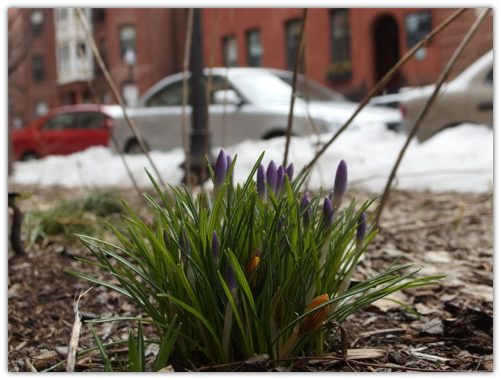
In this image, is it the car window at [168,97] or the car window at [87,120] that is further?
the car window at [87,120]

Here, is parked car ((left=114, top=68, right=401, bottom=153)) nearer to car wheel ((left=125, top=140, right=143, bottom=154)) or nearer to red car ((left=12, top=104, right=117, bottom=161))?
car wheel ((left=125, top=140, right=143, bottom=154))

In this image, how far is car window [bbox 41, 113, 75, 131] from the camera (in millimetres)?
13680

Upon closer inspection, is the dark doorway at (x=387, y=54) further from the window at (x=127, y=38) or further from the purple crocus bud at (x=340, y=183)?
the purple crocus bud at (x=340, y=183)

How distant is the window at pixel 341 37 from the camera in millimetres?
15011

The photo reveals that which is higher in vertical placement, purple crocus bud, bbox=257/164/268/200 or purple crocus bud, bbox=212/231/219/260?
purple crocus bud, bbox=257/164/268/200

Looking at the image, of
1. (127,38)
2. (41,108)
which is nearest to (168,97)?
(127,38)

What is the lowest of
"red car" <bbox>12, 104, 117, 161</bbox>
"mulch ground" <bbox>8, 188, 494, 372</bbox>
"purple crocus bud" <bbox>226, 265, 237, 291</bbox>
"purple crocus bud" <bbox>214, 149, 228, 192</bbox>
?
"mulch ground" <bbox>8, 188, 494, 372</bbox>

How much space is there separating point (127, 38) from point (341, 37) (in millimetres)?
15363

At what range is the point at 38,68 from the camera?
123 ft

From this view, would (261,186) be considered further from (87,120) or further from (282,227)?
(87,120)

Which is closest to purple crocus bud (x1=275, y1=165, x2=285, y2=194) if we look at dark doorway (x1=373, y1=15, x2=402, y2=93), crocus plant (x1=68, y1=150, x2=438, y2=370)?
crocus plant (x1=68, y1=150, x2=438, y2=370)

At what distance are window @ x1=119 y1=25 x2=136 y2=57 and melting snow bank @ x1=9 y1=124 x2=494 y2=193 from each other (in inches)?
737

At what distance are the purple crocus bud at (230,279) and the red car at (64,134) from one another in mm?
11108

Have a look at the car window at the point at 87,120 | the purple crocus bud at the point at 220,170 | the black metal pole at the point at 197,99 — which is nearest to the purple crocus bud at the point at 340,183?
the purple crocus bud at the point at 220,170
